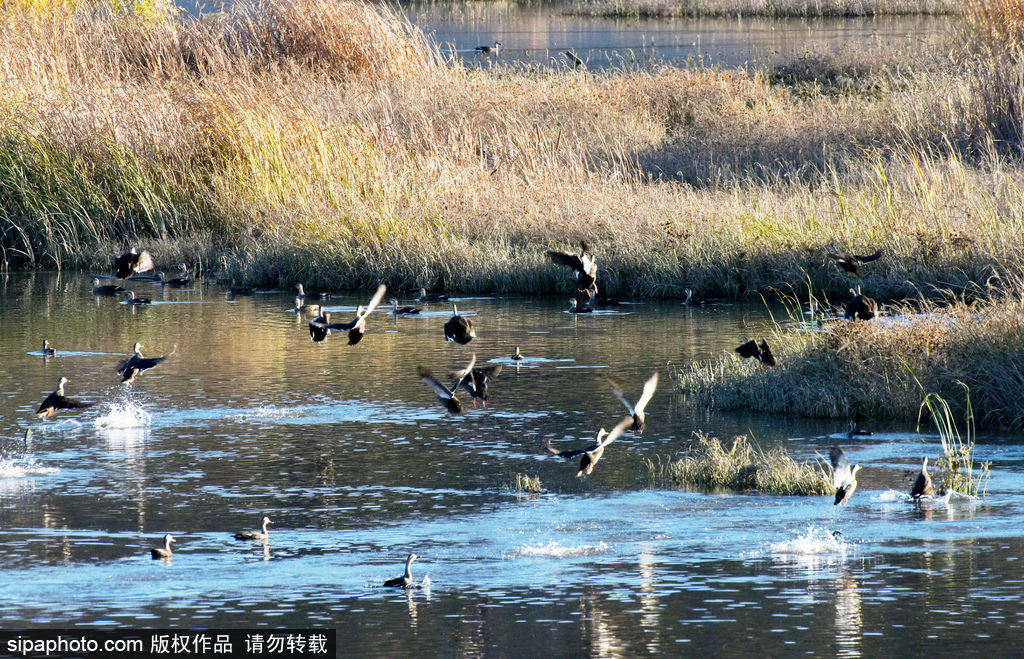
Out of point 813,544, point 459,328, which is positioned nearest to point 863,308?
point 813,544

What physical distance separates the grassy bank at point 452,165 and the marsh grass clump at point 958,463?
4.12 metres

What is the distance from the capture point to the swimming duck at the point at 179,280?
20406mm

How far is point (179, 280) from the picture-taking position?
2025 centimetres

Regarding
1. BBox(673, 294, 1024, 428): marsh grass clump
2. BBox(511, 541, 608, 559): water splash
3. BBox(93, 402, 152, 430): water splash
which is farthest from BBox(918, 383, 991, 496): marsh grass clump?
BBox(93, 402, 152, 430): water splash

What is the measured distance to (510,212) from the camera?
814 inches

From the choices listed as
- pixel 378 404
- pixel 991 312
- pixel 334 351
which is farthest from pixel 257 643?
pixel 334 351

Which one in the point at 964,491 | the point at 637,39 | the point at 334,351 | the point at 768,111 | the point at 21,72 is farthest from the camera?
the point at 637,39

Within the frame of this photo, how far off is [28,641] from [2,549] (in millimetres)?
1631

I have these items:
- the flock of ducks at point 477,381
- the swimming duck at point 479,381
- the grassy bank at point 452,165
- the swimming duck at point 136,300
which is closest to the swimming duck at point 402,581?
the flock of ducks at point 477,381

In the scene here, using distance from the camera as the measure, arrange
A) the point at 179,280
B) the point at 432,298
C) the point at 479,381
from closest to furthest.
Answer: the point at 479,381, the point at 432,298, the point at 179,280

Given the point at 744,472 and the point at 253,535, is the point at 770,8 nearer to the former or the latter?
the point at 744,472

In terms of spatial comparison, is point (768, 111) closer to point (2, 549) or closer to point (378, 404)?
point (378, 404)

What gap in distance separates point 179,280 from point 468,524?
1214 centimetres

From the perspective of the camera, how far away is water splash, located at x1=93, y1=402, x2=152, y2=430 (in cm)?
1211
